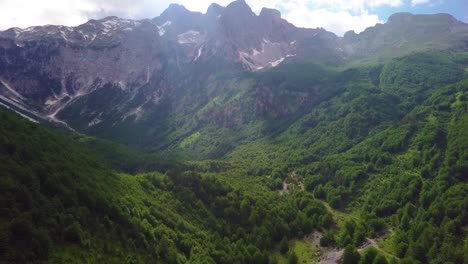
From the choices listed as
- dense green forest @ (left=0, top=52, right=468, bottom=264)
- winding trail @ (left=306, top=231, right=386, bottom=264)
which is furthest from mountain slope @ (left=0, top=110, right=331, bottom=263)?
winding trail @ (left=306, top=231, right=386, bottom=264)

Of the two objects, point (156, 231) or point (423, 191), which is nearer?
point (156, 231)

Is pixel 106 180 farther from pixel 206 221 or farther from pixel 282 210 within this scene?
pixel 282 210

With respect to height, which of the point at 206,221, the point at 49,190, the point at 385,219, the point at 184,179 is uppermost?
the point at 49,190

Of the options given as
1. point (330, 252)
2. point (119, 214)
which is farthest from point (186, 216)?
point (330, 252)

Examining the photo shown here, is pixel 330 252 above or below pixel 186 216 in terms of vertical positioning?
below

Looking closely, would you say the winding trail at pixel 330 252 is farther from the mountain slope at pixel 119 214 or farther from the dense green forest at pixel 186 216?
the mountain slope at pixel 119 214

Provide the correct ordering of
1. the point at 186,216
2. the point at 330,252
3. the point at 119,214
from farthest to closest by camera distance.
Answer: the point at 186,216 < the point at 330,252 < the point at 119,214

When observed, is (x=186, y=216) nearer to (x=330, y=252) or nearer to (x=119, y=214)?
(x=119, y=214)

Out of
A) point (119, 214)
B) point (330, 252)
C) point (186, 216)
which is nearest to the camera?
point (119, 214)

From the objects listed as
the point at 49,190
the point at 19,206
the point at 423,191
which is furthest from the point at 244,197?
the point at 19,206

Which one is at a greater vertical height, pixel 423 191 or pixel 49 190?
pixel 49 190

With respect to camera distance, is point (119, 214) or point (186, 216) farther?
point (186, 216)
